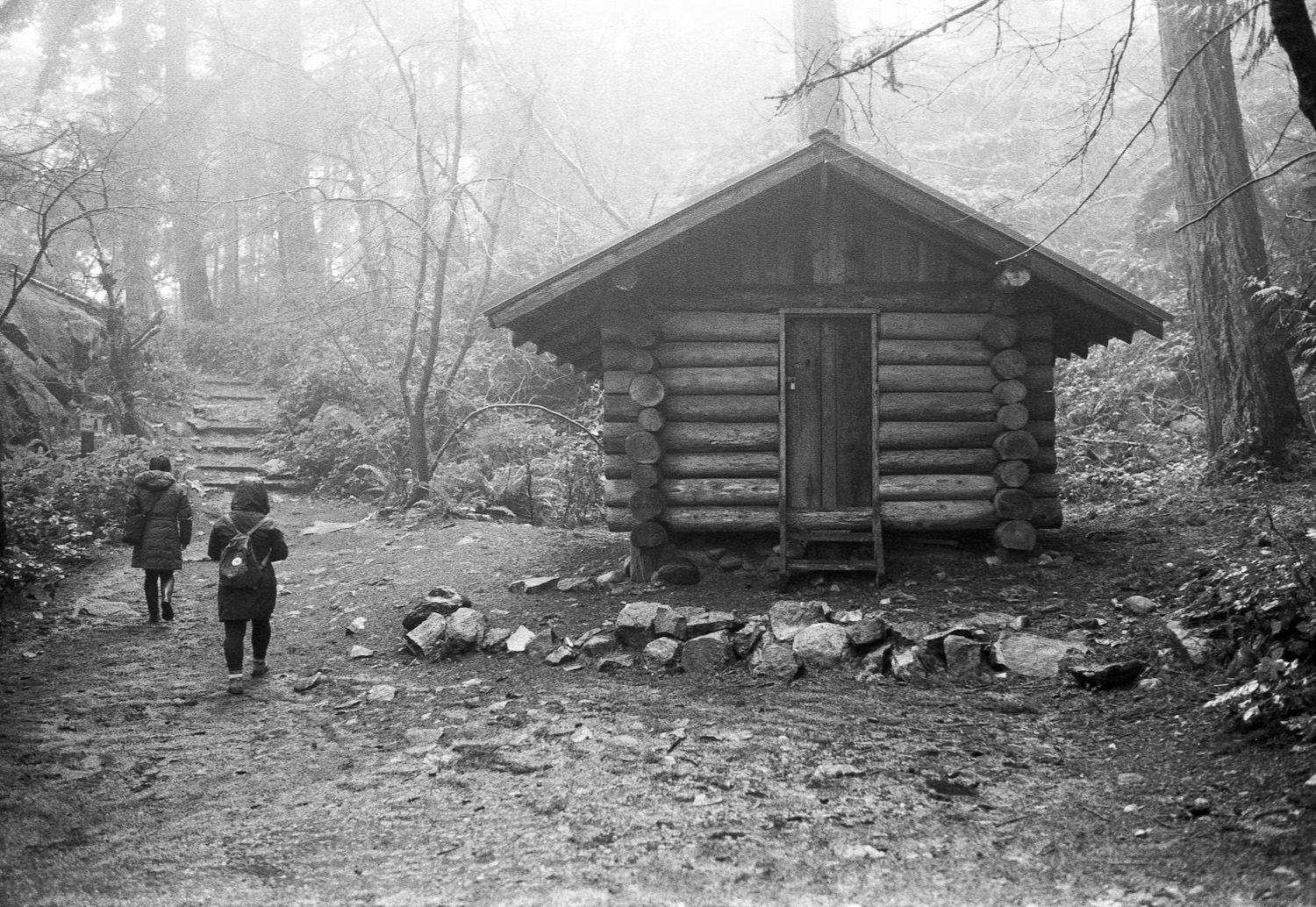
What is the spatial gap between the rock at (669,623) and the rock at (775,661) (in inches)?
27.9

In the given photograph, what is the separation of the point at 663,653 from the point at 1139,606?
3.72 meters

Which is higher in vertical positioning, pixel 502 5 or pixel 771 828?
pixel 502 5

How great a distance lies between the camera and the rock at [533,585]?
391 inches

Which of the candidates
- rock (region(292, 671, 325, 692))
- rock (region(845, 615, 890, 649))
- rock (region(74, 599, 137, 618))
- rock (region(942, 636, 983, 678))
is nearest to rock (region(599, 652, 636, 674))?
rock (region(845, 615, 890, 649))

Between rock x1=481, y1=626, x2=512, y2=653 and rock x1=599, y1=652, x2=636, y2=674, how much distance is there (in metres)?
1.09

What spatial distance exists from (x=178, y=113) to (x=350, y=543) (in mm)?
17114

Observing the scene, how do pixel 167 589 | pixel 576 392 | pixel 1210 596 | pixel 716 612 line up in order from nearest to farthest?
pixel 1210 596 → pixel 716 612 → pixel 167 589 → pixel 576 392

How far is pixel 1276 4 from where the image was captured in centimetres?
441

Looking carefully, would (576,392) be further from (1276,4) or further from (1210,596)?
(1276,4)

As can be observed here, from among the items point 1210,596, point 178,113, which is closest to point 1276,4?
point 1210,596

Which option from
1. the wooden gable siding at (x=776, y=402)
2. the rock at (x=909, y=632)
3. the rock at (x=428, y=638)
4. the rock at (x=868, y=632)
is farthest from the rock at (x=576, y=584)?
the rock at (x=909, y=632)

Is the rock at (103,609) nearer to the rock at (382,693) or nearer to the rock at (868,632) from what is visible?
the rock at (382,693)

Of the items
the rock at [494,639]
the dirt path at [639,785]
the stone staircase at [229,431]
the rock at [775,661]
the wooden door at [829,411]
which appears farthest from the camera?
the stone staircase at [229,431]

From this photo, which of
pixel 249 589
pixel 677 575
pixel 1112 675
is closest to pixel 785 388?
pixel 677 575
